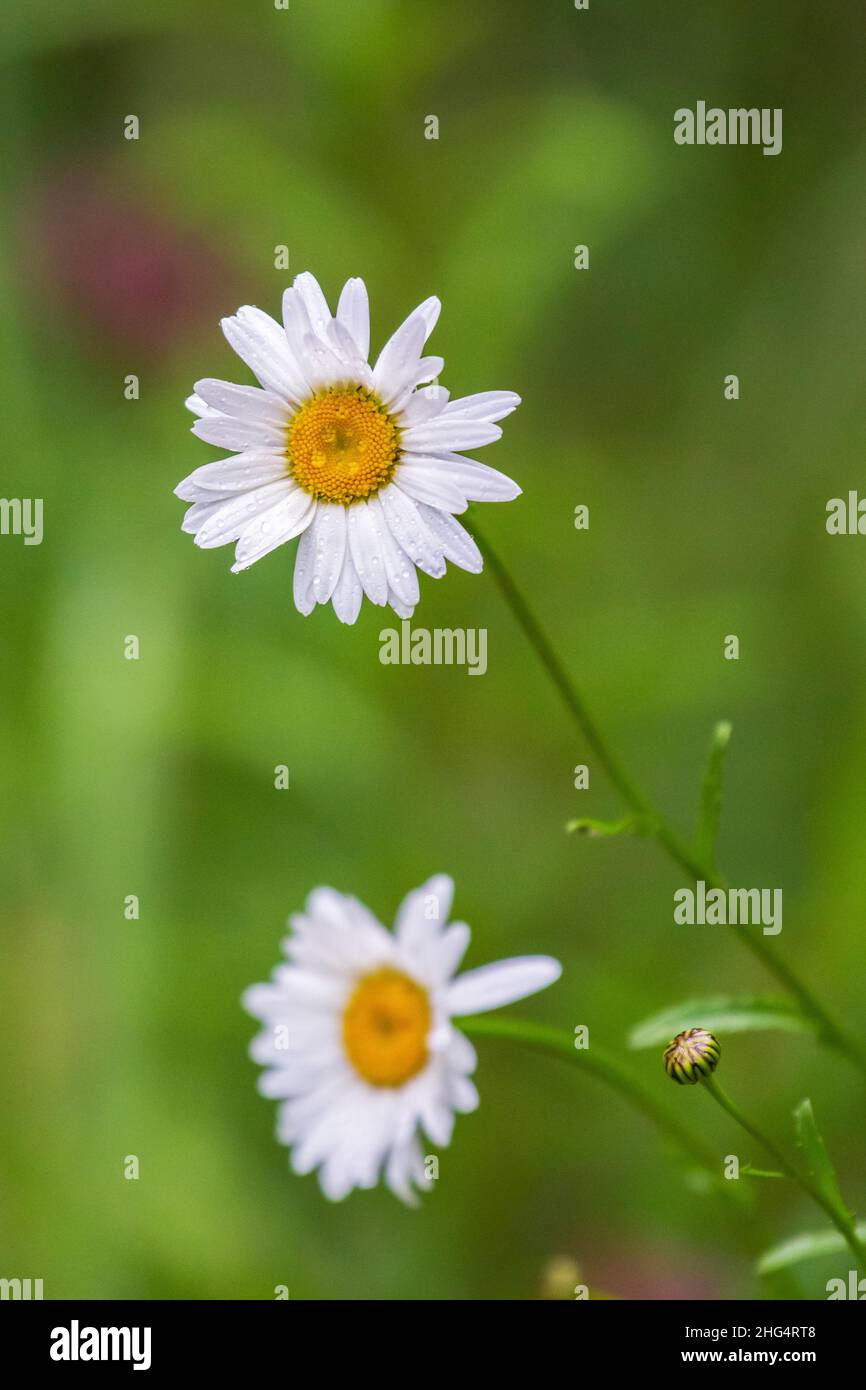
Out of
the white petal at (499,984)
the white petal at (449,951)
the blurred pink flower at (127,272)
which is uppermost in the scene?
the blurred pink flower at (127,272)

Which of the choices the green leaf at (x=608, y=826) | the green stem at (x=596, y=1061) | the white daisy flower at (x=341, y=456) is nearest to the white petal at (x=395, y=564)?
the white daisy flower at (x=341, y=456)

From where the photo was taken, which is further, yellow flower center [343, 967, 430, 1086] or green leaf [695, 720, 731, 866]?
yellow flower center [343, 967, 430, 1086]

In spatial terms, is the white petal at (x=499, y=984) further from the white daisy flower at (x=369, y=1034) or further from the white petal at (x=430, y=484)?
the white petal at (x=430, y=484)

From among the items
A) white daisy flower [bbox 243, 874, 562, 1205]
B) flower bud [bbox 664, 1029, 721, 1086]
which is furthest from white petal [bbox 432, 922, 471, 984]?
flower bud [bbox 664, 1029, 721, 1086]

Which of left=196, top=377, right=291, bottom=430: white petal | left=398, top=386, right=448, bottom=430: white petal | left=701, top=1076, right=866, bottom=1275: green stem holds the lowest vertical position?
left=701, top=1076, right=866, bottom=1275: green stem

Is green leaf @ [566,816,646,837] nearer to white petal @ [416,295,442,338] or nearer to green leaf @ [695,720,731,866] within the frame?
green leaf @ [695,720,731,866]
